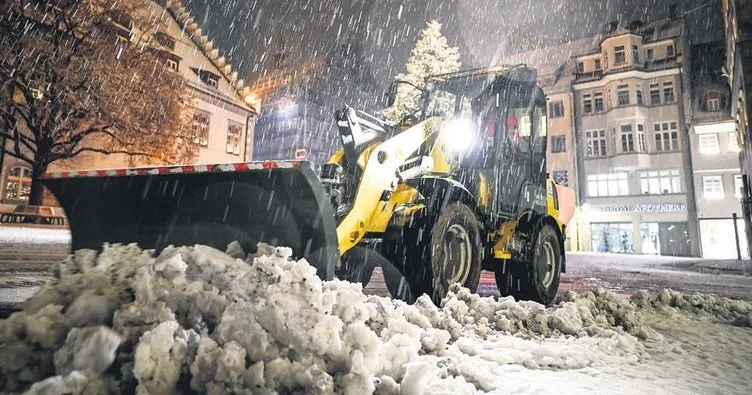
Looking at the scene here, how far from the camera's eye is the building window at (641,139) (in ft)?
101

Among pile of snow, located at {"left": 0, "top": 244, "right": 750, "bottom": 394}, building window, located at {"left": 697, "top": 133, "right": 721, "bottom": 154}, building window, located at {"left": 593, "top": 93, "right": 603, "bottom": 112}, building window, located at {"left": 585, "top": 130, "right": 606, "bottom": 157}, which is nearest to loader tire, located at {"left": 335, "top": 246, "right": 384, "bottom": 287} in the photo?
pile of snow, located at {"left": 0, "top": 244, "right": 750, "bottom": 394}

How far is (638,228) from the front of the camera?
30.8m

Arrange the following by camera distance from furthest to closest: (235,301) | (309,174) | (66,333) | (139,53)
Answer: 1. (139,53)
2. (309,174)
3. (235,301)
4. (66,333)

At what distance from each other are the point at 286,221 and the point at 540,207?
458 centimetres

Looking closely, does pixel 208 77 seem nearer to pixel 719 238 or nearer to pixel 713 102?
pixel 713 102

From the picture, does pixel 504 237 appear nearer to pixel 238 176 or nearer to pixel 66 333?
pixel 238 176

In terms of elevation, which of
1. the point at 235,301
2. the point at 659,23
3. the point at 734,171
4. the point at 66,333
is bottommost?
the point at 66,333

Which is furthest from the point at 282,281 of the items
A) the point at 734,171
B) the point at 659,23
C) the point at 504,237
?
the point at 659,23

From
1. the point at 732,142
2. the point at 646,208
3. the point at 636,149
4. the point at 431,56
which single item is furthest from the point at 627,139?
the point at 431,56

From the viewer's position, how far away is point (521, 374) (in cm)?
280

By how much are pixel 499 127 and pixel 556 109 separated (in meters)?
32.4

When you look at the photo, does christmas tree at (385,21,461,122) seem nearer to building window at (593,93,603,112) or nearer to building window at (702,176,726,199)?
building window at (593,93,603,112)

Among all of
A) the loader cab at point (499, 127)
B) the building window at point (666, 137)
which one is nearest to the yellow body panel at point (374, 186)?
the loader cab at point (499, 127)

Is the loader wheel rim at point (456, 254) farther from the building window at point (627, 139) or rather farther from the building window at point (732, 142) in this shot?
the building window at point (732, 142)
